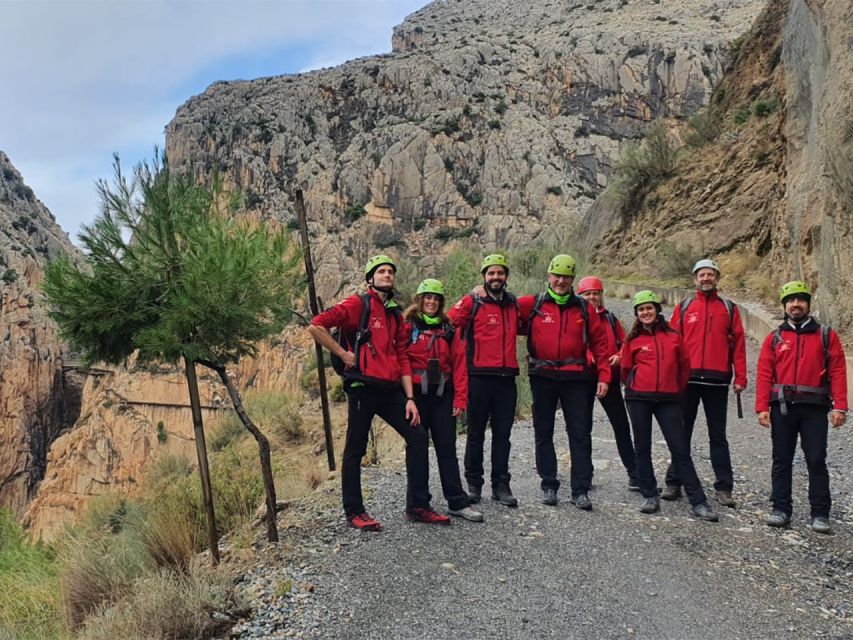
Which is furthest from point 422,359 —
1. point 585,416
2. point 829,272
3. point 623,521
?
point 829,272

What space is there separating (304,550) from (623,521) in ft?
8.92

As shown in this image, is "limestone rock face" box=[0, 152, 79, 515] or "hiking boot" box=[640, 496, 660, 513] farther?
"limestone rock face" box=[0, 152, 79, 515]

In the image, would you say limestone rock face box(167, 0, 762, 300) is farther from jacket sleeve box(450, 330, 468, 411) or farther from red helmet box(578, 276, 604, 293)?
jacket sleeve box(450, 330, 468, 411)

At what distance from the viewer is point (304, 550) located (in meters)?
5.85

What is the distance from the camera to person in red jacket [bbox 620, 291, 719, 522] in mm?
6316

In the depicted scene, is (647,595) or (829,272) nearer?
(647,595)

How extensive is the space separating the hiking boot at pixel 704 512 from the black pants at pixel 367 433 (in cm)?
243

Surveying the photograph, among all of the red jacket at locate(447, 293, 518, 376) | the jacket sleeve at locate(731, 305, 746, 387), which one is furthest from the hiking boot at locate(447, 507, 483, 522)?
the jacket sleeve at locate(731, 305, 746, 387)

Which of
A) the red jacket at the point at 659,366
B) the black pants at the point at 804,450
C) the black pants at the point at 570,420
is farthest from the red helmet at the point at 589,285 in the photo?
the black pants at the point at 804,450

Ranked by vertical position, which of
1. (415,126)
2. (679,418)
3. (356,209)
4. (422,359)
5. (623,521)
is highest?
(415,126)

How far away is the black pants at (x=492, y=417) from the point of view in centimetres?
641

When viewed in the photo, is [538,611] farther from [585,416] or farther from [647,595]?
[585,416]

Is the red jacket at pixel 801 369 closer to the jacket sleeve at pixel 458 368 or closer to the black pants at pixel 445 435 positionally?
the jacket sleeve at pixel 458 368

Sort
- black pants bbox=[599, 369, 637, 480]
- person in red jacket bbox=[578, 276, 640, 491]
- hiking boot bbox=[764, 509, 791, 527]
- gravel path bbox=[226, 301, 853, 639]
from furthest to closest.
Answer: black pants bbox=[599, 369, 637, 480] < person in red jacket bbox=[578, 276, 640, 491] < hiking boot bbox=[764, 509, 791, 527] < gravel path bbox=[226, 301, 853, 639]
